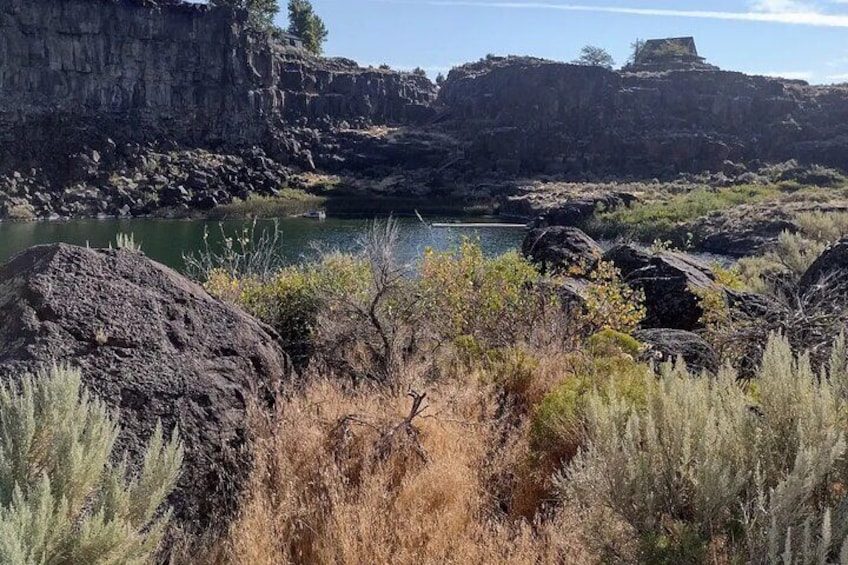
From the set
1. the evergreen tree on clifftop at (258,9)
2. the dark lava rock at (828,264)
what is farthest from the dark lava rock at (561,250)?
the evergreen tree on clifftop at (258,9)

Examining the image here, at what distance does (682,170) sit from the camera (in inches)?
3009

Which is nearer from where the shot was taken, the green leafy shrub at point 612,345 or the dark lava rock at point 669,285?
the green leafy shrub at point 612,345

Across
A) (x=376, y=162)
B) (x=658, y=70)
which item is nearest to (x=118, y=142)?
(x=376, y=162)

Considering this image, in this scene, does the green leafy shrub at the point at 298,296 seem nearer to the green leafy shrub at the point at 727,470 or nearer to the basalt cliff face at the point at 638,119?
the green leafy shrub at the point at 727,470

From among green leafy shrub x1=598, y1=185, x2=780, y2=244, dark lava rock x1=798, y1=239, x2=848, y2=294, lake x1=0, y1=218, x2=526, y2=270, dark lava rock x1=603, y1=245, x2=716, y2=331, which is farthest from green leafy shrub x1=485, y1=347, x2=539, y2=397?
green leafy shrub x1=598, y1=185, x2=780, y2=244

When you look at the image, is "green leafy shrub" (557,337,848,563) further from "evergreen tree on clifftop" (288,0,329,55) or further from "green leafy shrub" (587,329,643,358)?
"evergreen tree on clifftop" (288,0,329,55)

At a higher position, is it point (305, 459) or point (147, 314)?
point (147, 314)

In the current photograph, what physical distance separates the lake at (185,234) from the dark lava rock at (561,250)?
692 inches

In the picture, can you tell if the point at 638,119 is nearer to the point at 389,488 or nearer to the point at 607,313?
the point at 607,313

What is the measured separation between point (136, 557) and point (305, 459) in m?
1.52

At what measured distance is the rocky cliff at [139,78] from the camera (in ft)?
253

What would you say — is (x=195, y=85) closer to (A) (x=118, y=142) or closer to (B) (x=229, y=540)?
(A) (x=118, y=142)

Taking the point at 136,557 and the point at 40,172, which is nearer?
→ the point at 136,557

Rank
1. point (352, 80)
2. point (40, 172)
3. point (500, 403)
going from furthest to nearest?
point (352, 80), point (40, 172), point (500, 403)
